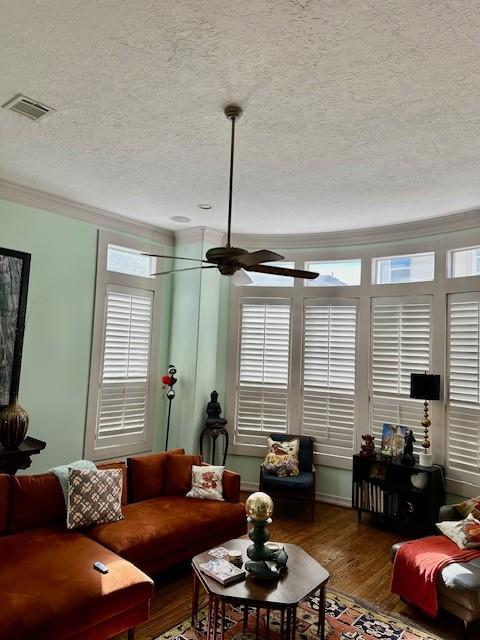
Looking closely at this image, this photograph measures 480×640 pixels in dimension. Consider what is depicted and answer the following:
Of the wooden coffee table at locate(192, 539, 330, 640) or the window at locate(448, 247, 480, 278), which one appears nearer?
the wooden coffee table at locate(192, 539, 330, 640)

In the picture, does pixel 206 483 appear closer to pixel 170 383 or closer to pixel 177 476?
pixel 177 476

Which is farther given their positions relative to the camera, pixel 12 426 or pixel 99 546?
pixel 12 426

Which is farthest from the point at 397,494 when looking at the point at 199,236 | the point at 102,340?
the point at 199,236

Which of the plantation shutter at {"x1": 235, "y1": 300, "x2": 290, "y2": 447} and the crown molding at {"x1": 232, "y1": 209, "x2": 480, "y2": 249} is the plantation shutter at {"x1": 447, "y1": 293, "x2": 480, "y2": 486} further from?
the plantation shutter at {"x1": 235, "y1": 300, "x2": 290, "y2": 447}

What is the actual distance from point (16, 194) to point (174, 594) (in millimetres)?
3703

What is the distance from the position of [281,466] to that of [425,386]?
175 centimetres

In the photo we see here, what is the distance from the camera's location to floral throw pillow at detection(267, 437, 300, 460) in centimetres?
502

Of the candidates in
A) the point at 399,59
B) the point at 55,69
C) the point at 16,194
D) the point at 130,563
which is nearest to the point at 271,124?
the point at 399,59

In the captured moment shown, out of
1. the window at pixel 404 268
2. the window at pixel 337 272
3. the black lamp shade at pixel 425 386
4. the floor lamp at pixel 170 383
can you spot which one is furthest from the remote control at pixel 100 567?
the window at pixel 404 268

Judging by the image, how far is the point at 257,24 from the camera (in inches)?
78.0

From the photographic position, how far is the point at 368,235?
17.1 feet

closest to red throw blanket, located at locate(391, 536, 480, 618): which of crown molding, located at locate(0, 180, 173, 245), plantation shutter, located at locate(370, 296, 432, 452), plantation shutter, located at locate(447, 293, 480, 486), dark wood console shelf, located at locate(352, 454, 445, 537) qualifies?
dark wood console shelf, located at locate(352, 454, 445, 537)

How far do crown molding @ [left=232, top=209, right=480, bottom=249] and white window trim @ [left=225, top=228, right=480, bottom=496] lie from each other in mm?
53

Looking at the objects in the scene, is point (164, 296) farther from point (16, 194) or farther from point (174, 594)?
point (174, 594)
